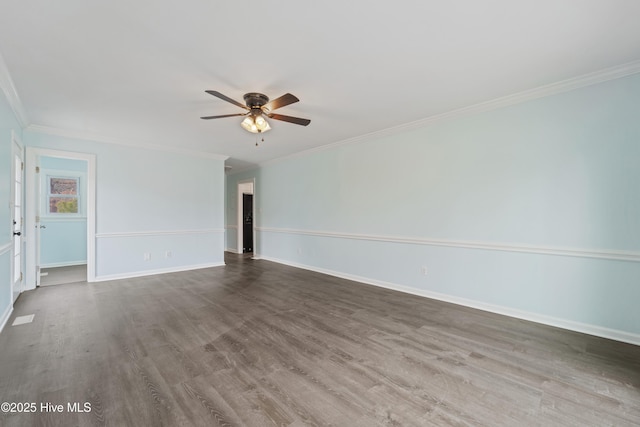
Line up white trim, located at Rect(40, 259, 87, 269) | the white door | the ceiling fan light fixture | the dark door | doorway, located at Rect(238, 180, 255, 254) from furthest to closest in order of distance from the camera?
1. the dark door
2. doorway, located at Rect(238, 180, 255, 254)
3. white trim, located at Rect(40, 259, 87, 269)
4. the white door
5. the ceiling fan light fixture

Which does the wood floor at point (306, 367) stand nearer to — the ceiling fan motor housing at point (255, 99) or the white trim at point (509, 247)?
the white trim at point (509, 247)

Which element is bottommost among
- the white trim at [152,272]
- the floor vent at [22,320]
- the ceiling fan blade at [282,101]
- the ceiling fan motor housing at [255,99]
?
the floor vent at [22,320]

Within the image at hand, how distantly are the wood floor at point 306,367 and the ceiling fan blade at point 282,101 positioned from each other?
229 cm

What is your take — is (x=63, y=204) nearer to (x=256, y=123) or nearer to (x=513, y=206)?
(x=256, y=123)

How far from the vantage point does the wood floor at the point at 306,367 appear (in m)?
1.67

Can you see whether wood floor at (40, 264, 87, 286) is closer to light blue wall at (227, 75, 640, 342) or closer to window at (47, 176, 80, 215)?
window at (47, 176, 80, 215)

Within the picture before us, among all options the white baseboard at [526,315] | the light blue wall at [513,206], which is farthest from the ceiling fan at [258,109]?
the white baseboard at [526,315]

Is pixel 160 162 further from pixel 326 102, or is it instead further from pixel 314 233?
pixel 326 102

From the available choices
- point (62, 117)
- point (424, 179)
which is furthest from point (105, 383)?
point (424, 179)

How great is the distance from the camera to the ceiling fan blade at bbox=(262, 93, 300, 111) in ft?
8.57

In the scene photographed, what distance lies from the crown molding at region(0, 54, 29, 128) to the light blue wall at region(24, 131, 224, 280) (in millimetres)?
662

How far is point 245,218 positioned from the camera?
8219 millimetres

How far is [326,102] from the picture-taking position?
3297mm

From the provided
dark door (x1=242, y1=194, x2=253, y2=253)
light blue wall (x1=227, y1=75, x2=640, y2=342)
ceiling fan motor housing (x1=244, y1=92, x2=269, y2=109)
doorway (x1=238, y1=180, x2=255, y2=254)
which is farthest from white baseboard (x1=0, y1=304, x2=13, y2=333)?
dark door (x1=242, y1=194, x2=253, y2=253)
